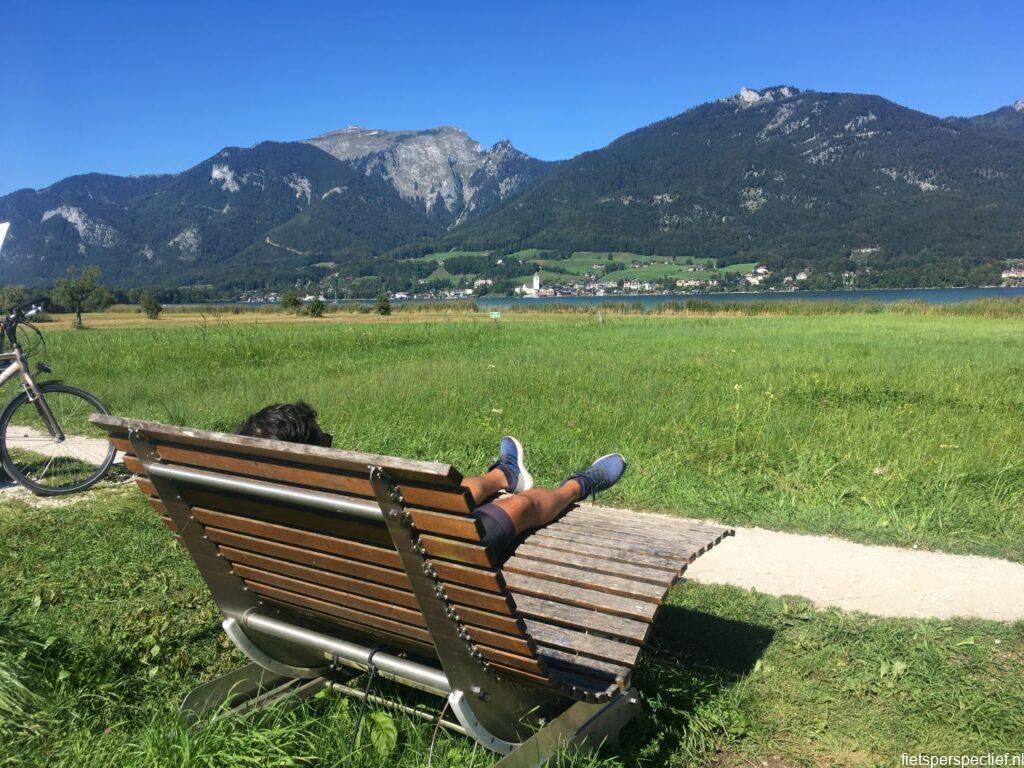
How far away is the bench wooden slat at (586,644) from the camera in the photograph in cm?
257

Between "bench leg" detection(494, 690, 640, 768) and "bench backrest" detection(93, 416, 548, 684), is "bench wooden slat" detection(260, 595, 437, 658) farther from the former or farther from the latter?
"bench leg" detection(494, 690, 640, 768)

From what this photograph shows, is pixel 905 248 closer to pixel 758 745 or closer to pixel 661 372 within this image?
pixel 661 372

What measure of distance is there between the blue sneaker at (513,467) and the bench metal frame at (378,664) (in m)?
1.70

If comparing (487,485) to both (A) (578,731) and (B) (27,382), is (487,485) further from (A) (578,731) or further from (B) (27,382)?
(B) (27,382)

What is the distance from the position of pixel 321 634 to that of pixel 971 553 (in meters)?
4.61

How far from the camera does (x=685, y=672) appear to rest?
3.47 m

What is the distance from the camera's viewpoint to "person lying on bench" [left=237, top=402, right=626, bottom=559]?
3275mm

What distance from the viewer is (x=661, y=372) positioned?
42.3 feet

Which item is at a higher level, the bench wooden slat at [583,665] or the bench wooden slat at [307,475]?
the bench wooden slat at [307,475]

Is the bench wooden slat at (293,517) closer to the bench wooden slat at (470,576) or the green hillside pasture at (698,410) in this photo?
the bench wooden slat at (470,576)

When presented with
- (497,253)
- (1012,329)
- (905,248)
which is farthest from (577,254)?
(1012,329)

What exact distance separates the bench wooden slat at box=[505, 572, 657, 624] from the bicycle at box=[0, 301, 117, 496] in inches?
202

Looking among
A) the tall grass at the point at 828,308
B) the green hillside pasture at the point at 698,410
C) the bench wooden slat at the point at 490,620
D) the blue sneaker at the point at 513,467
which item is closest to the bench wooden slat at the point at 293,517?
the bench wooden slat at the point at 490,620

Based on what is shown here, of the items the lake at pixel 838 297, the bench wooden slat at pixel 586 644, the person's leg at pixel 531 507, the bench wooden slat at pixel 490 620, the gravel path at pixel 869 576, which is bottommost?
the lake at pixel 838 297
